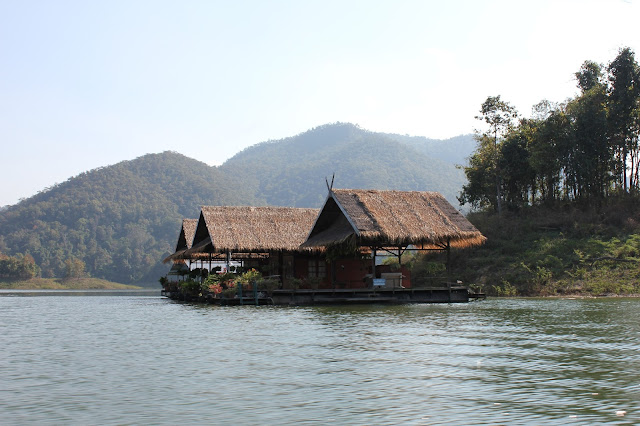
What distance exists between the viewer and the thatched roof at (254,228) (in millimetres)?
34062

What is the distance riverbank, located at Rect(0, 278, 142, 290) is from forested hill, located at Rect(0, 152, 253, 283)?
25.2ft

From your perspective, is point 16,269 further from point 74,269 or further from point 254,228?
point 254,228

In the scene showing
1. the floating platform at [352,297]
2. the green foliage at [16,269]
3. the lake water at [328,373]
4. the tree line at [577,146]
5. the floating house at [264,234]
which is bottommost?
the lake water at [328,373]

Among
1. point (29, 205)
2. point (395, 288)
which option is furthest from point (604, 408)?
point (29, 205)

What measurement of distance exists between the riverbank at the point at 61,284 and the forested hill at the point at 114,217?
7693mm

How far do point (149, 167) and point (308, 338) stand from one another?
503ft

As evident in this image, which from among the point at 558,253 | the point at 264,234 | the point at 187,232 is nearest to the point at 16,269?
the point at 187,232

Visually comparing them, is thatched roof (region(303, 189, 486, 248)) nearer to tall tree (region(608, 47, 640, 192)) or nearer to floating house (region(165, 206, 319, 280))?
floating house (region(165, 206, 319, 280))

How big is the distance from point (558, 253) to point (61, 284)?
8566 centimetres

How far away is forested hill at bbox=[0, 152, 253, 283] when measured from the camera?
121625mm

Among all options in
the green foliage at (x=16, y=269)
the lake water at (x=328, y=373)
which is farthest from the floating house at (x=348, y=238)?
the green foliage at (x=16, y=269)

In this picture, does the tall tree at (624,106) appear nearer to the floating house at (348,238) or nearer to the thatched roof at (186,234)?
the floating house at (348,238)

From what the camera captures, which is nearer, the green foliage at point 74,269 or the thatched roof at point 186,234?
the thatched roof at point 186,234

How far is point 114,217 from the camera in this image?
137 metres
